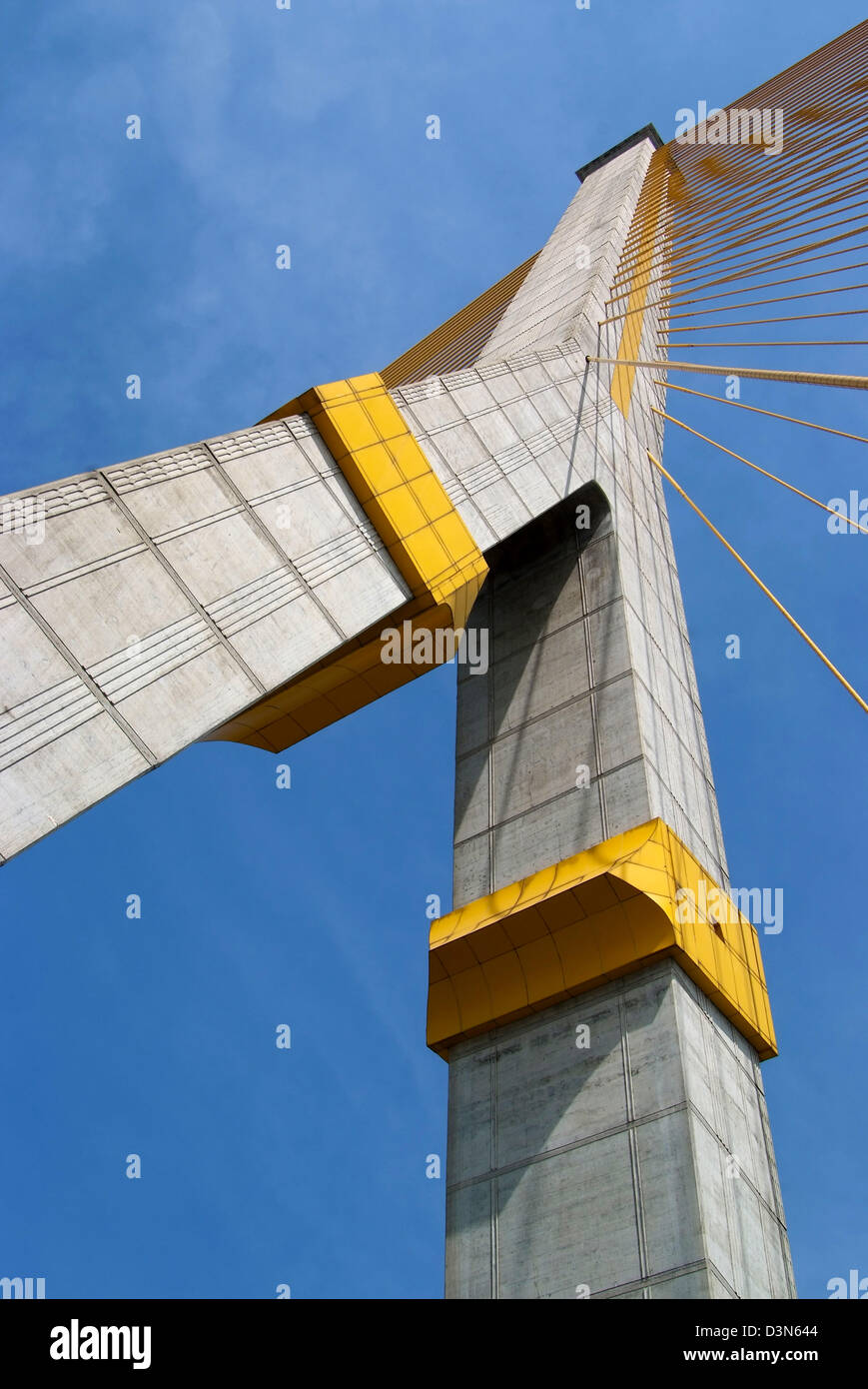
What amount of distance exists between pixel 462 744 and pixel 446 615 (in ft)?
13.0

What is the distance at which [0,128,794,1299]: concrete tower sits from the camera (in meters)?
9.71

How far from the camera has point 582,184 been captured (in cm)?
3369

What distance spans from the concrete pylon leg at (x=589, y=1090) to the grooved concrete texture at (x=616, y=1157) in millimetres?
18

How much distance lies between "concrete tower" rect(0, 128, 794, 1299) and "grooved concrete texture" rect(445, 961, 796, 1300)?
0.09 ft

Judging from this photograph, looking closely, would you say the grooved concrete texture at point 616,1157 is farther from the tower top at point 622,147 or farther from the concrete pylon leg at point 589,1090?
the tower top at point 622,147

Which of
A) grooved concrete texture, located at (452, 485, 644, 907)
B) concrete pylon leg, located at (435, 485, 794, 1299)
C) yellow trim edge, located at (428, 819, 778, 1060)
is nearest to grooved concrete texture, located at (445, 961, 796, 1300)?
concrete pylon leg, located at (435, 485, 794, 1299)

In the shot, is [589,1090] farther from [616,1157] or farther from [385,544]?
[385,544]

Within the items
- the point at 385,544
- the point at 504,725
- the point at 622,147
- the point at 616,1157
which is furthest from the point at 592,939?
the point at 622,147

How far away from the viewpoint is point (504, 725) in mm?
16531

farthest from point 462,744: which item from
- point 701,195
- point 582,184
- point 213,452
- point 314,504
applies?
point 582,184

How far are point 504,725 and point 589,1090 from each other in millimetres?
5666

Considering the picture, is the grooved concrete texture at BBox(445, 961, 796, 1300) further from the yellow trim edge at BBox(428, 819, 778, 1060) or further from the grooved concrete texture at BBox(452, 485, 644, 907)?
the grooved concrete texture at BBox(452, 485, 644, 907)

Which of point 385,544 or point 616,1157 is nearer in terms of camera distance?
point 616,1157
